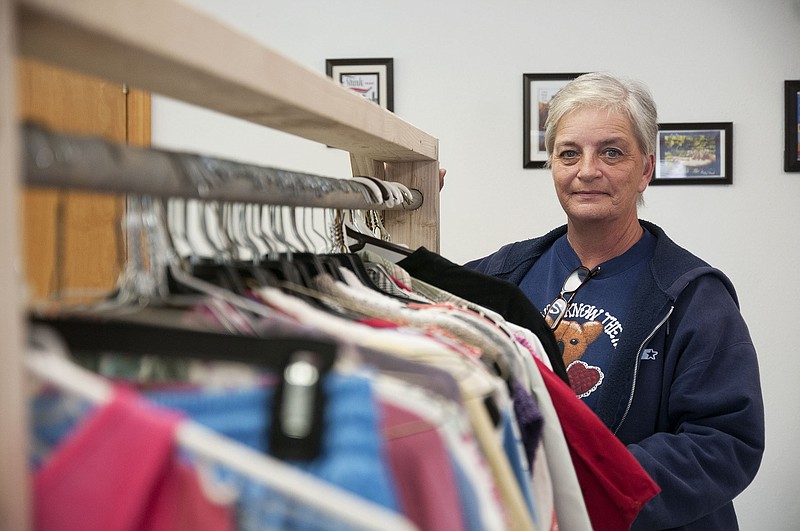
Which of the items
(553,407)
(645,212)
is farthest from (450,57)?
(553,407)

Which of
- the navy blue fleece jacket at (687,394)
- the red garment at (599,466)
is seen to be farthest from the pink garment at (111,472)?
the navy blue fleece jacket at (687,394)

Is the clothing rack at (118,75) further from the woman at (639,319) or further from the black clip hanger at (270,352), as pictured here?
the woman at (639,319)

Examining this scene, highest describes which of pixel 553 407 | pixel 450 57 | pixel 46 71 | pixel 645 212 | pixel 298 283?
pixel 450 57

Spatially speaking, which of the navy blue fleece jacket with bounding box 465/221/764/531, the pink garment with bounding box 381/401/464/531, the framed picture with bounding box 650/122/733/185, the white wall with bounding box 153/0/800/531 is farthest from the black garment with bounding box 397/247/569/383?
the framed picture with bounding box 650/122/733/185

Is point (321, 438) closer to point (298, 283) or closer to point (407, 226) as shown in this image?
point (298, 283)

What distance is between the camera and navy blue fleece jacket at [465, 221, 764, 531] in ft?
4.27

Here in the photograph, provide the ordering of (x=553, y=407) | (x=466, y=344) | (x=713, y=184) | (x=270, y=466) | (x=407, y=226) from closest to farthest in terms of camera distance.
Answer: (x=270, y=466)
(x=466, y=344)
(x=553, y=407)
(x=407, y=226)
(x=713, y=184)

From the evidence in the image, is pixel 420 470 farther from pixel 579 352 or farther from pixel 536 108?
pixel 536 108

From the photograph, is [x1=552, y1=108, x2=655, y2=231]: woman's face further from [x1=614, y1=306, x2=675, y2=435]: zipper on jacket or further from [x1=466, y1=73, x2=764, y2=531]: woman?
[x1=614, y1=306, x2=675, y2=435]: zipper on jacket

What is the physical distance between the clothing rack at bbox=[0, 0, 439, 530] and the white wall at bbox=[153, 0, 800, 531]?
2.24m

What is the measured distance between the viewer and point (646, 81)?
291cm

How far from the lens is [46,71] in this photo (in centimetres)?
213

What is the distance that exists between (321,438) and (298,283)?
1.28ft

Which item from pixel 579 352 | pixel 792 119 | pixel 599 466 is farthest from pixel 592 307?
pixel 792 119
